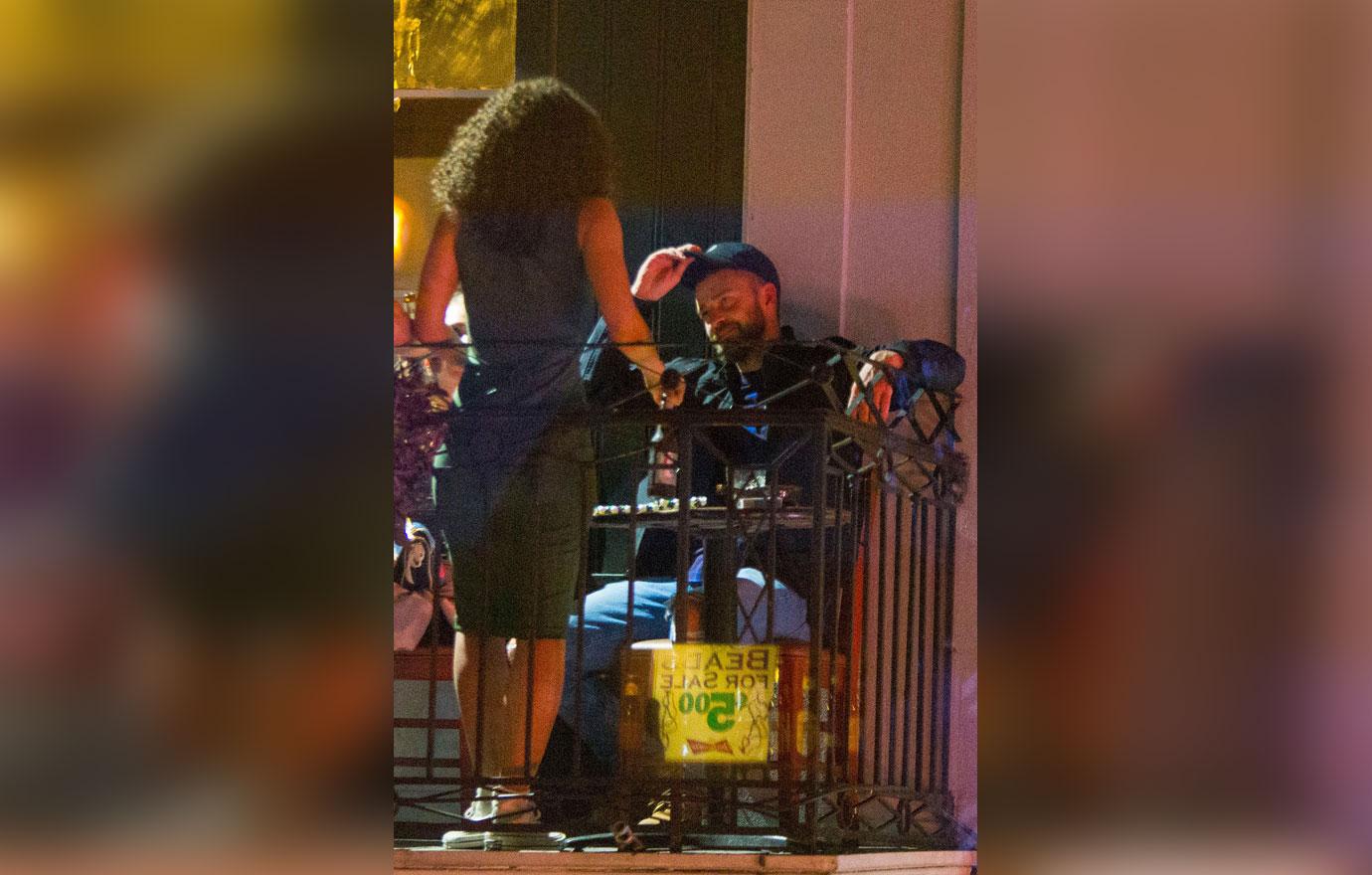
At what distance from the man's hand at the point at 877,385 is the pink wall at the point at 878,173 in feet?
0.09

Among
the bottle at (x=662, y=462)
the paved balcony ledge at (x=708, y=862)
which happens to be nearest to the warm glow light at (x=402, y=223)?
the bottle at (x=662, y=462)

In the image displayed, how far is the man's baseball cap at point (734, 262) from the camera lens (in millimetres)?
1168

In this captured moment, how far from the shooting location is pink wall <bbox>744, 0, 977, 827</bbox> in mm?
1043

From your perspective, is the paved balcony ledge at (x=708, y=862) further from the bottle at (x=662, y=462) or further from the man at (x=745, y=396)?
the bottle at (x=662, y=462)

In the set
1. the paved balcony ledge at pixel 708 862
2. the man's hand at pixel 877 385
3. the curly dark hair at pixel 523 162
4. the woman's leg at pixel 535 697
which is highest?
the curly dark hair at pixel 523 162

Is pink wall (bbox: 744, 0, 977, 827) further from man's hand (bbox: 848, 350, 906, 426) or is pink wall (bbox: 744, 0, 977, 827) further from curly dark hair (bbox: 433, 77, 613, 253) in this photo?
curly dark hair (bbox: 433, 77, 613, 253)

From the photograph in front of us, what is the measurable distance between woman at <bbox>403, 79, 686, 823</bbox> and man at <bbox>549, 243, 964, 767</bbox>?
0.14ft

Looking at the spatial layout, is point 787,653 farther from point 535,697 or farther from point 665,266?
point 665,266

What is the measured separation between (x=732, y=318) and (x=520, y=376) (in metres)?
0.24

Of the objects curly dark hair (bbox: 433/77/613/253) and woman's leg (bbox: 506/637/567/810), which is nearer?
curly dark hair (bbox: 433/77/613/253)

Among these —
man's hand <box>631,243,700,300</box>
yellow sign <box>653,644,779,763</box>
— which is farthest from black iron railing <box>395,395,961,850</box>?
man's hand <box>631,243,700,300</box>
